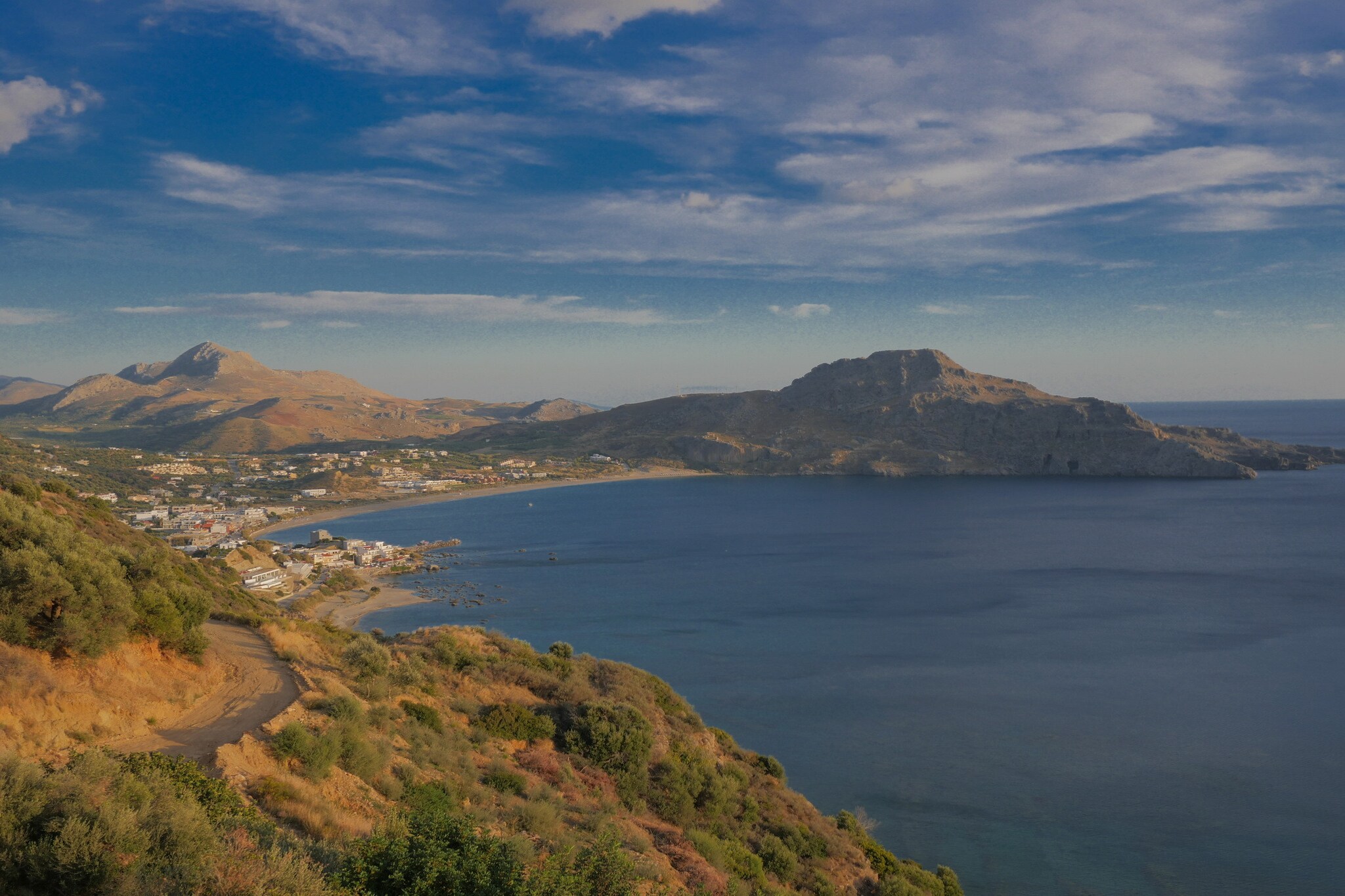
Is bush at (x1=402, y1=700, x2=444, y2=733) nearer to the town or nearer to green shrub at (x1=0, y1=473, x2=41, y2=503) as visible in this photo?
green shrub at (x1=0, y1=473, x2=41, y2=503)

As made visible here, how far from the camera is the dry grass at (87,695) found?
13.0m

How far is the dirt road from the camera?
14117 mm

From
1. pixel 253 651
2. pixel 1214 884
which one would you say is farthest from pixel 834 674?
pixel 253 651

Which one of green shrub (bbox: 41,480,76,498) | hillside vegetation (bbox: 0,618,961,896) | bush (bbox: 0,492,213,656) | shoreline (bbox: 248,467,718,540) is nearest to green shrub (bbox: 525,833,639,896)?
hillside vegetation (bbox: 0,618,961,896)

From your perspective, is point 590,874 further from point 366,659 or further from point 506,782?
point 366,659

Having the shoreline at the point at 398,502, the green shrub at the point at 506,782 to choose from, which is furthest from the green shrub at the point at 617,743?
the shoreline at the point at 398,502

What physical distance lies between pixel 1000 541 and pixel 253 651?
4201 inches

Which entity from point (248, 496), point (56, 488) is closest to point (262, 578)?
point (56, 488)

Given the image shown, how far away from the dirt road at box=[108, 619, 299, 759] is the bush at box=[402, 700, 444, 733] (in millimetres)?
2885

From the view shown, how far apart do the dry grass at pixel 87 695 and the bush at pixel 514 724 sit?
6.90 metres

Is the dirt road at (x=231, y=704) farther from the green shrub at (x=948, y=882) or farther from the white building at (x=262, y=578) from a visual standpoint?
the white building at (x=262, y=578)

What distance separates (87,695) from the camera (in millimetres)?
14617

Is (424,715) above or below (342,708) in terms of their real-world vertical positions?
below

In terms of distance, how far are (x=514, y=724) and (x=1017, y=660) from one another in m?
48.2
